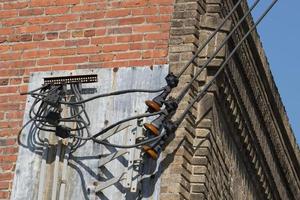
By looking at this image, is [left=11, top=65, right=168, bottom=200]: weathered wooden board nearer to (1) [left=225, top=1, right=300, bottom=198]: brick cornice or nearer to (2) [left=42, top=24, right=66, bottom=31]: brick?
(2) [left=42, top=24, right=66, bottom=31]: brick

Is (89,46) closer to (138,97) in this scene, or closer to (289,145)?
(138,97)

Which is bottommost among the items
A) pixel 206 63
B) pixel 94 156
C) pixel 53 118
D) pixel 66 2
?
pixel 94 156

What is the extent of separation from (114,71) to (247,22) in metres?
1.93

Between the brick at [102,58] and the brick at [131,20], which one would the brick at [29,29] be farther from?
the brick at [131,20]

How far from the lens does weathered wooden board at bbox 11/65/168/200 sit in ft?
34.5

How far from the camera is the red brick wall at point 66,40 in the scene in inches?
433

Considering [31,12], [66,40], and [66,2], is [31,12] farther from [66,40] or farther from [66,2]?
[66,40]

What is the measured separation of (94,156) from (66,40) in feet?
4.12

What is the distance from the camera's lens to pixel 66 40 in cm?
1130

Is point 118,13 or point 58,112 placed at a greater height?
point 118,13

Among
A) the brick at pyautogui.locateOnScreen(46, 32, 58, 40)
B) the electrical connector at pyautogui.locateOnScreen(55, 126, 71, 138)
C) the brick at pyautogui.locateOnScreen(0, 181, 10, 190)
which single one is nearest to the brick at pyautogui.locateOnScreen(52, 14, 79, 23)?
the brick at pyautogui.locateOnScreen(46, 32, 58, 40)

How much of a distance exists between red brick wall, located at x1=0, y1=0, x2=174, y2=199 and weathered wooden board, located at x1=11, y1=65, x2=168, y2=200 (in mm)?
112

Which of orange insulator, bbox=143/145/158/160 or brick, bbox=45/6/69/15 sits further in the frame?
brick, bbox=45/6/69/15

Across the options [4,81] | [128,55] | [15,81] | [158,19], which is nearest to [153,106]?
[128,55]
